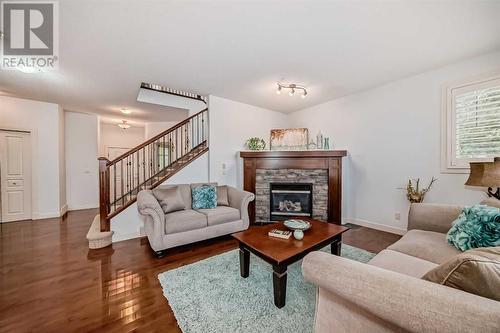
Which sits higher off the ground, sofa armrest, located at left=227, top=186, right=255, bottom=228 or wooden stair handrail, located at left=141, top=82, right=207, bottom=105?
wooden stair handrail, located at left=141, top=82, right=207, bottom=105

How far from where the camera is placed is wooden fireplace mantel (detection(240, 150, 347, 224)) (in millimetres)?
3881

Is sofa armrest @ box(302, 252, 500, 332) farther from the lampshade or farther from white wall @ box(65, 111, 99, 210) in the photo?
white wall @ box(65, 111, 99, 210)

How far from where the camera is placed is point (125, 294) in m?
1.91

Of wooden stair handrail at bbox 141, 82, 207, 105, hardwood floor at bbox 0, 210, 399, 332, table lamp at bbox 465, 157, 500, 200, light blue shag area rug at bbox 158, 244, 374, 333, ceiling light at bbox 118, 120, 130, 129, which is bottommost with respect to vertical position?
hardwood floor at bbox 0, 210, 399, 332

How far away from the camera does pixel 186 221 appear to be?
9.37ft

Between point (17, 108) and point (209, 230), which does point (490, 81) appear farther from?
point (17, 108)

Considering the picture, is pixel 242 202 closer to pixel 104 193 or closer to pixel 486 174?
pixel 104 193

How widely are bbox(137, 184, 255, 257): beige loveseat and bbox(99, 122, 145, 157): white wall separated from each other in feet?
16.2

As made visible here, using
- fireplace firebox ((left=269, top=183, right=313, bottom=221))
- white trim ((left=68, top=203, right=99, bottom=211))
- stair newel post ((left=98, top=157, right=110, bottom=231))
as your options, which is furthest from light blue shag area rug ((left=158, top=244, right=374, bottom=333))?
white trim ((left=68, top=203, right=99, bottom=211))

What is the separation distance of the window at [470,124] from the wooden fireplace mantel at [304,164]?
4.84 ft

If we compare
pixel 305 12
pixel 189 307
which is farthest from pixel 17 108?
pixel 305 12

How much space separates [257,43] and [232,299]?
2.69 m

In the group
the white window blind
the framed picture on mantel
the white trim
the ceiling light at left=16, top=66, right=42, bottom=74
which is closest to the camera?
the white window blind

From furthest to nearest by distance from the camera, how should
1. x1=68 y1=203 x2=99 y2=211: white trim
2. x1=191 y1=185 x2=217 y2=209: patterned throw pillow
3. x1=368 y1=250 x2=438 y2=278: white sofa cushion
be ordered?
x1=68 y1=203 x2=99 y2=211: white trim → x1=191 y1=185 x2=217 y2=209: patterned throw pillow → x1=368 y1=250 x2=438 y2=278: white sofa cushion
